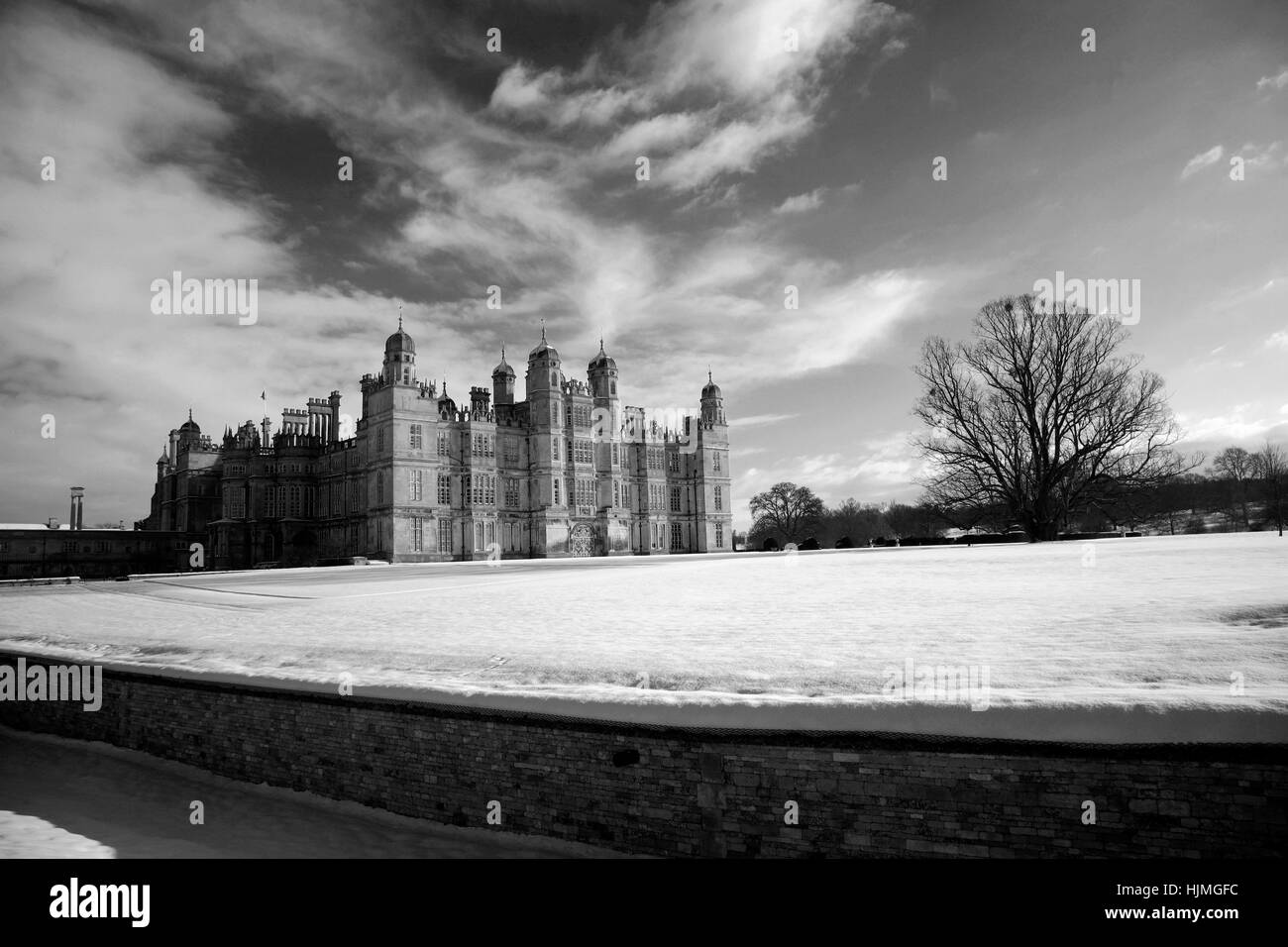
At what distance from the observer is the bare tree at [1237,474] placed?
69.6 meters

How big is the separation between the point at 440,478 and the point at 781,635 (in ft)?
143

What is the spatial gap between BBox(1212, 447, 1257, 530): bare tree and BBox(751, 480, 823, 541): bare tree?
42.7 meters

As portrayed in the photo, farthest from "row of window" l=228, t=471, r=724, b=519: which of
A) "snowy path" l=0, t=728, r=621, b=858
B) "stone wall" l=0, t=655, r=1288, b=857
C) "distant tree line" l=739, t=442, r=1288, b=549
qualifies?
"stone wall" l=0, t=655, r=1288, b=857

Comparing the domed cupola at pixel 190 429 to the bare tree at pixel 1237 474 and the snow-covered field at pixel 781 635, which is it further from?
the bare tree at pixel 1237 474

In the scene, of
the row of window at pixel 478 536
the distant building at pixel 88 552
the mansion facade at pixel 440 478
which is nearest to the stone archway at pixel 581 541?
the mansion facade at pixel 440 478

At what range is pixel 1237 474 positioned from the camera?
7406cm

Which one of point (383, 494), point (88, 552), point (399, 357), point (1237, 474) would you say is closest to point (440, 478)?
point (383, 494)

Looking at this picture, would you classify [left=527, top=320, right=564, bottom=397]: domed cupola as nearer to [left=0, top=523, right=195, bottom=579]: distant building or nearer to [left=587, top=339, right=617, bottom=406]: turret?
[left=587, top=339, right=617, bottom=406]: turret

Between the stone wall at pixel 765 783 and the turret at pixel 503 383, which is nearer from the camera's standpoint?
the stone wall at pixel 765 783

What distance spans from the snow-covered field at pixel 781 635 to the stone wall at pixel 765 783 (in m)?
0.44

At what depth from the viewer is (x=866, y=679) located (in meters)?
8.22

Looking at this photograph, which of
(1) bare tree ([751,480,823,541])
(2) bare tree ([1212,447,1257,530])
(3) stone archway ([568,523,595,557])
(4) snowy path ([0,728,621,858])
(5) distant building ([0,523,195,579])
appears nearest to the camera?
(4) snowy path ([0,728,621,858])

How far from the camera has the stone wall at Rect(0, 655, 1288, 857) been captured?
242 inches

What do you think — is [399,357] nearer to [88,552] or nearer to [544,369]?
[544,369]
